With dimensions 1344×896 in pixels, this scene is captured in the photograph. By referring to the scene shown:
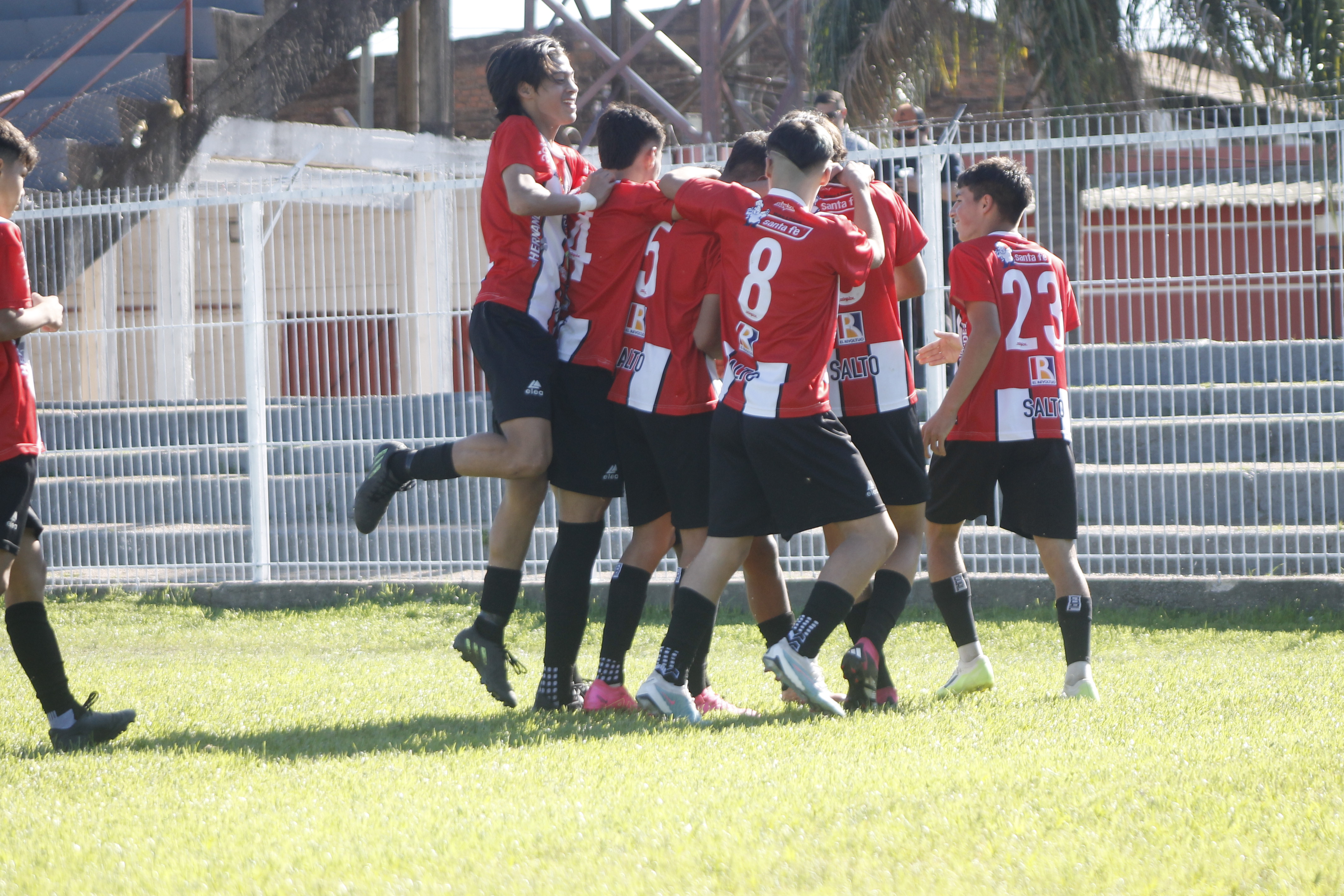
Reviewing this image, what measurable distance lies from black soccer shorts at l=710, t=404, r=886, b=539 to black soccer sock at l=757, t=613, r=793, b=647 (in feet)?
2.27

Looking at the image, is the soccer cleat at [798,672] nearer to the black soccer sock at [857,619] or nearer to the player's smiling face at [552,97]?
the black soccer sock at [857,619]

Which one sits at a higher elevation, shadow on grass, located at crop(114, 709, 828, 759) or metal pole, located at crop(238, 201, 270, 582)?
metal pole, located at crop(238, 201, 270, 582)

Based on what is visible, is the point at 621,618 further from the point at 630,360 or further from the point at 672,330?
the point at 672,330

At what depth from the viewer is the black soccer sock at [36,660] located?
4332 millimetres

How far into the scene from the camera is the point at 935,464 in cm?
499

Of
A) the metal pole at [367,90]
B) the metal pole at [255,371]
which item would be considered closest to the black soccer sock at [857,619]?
the metal pole at [255,371]

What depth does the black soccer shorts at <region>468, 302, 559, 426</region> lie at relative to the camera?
455cm

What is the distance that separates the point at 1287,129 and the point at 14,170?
592 centimetres

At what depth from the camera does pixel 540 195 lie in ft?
14.8

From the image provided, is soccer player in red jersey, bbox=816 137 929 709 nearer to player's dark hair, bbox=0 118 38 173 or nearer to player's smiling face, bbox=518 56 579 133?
player's smiling face, bbox=518 56 579 133

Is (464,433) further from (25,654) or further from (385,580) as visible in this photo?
(25,654)

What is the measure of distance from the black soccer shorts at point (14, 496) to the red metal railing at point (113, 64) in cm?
732

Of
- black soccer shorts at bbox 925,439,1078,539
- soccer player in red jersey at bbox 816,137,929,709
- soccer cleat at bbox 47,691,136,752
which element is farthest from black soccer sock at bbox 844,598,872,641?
soccer cleat at bbox 47,691,136,752

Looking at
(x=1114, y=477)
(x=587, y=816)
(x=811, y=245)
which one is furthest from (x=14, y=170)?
(x=1114, y=477)
